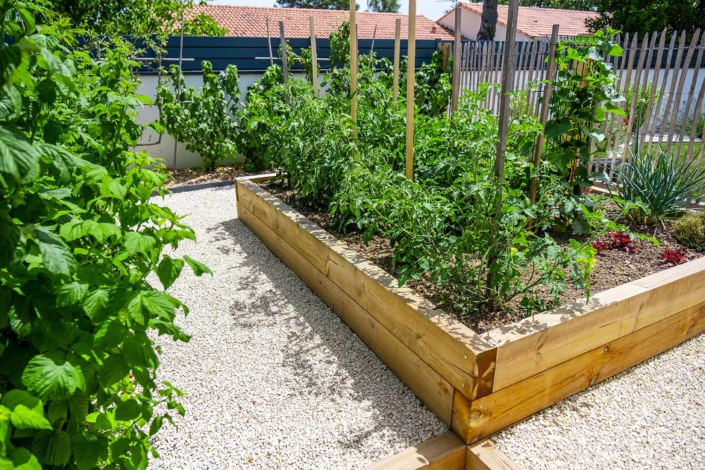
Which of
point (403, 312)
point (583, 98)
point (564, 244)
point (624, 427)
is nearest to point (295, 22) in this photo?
point (564, 244)

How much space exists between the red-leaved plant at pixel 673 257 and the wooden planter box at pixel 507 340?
134mm

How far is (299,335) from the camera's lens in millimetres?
2846

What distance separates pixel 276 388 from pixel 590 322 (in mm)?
1510

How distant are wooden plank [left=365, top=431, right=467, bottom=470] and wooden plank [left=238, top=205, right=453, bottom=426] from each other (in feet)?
0.41

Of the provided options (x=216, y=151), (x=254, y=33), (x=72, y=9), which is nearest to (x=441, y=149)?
(x=216, y=151)

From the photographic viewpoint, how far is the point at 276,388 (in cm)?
238

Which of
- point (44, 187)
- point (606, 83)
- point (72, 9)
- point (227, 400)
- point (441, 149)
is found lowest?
point (227, 400)

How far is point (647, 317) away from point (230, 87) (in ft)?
19.5

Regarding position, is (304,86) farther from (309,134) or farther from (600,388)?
(600,388)

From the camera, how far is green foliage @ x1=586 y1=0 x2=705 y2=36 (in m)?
12.8

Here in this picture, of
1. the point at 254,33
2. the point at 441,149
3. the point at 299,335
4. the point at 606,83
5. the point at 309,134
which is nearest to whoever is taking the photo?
the point at 606,83

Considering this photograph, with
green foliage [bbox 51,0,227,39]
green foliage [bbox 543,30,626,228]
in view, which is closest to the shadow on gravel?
green foliage [bbox 543,30,626,228]

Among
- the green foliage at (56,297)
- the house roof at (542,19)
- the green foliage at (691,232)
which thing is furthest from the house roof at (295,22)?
the green foliage at (56,297)

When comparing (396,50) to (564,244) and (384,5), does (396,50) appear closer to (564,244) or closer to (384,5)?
(564,244)
